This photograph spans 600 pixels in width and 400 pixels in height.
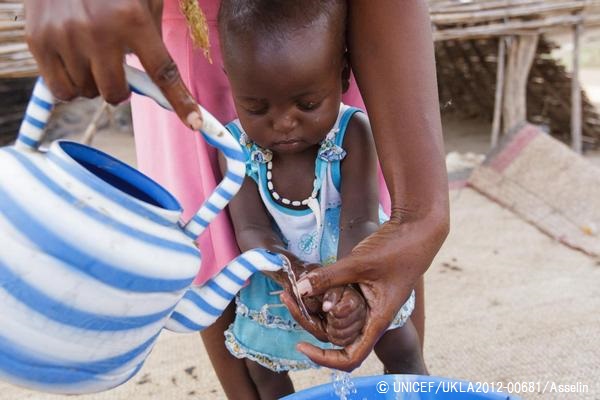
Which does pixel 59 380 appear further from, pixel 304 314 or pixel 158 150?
pixel 158 150

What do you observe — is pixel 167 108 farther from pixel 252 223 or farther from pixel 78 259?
pixel 252 223

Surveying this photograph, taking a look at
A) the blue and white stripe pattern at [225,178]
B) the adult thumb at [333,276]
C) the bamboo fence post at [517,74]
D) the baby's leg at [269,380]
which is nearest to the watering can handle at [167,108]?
the blue and white stripe pattern at [225,178]

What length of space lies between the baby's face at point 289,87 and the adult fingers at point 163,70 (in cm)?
39

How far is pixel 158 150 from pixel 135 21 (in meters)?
0.77

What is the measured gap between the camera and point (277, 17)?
3.38 feet

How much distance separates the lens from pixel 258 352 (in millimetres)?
1224

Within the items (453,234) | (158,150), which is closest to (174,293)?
(158,150)

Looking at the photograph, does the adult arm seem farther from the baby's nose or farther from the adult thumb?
the baby's nose

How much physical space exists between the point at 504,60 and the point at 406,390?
10.1ft

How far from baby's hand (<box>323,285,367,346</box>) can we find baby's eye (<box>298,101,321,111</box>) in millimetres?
310

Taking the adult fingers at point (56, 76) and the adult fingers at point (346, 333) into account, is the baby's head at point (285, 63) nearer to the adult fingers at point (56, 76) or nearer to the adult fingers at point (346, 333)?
the adult fingers at point (346, 333)

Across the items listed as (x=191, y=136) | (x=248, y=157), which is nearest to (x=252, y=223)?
(x=248, y=157)

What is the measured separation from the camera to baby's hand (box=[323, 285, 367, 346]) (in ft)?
2.86

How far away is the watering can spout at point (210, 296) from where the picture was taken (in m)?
0.80
